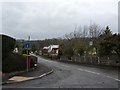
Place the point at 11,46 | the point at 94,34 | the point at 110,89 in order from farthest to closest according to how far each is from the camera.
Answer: the point at 94,34 < the point at 11,46 < the point at 110,89

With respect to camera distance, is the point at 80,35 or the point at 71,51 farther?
the point at 80,35

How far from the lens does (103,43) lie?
39031 millimetres

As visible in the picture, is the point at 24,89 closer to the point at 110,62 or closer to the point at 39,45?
the point at 110,62

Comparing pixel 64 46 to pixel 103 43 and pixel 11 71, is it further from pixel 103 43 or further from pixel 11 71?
pixel 11 71

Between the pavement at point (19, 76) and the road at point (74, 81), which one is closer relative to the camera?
the road at point (74, 81)

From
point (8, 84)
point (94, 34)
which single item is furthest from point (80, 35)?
point (8, 84)

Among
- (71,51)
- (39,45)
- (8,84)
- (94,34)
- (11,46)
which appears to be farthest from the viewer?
(39,45)

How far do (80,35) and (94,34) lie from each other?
185 inches

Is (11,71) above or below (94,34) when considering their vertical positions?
below

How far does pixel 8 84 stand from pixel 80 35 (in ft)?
187

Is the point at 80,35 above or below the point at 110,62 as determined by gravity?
above

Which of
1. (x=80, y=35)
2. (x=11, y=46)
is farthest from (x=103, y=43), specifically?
(x=80, y=35)

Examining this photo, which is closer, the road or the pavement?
the road

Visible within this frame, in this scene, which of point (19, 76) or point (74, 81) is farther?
point (19, 76)
